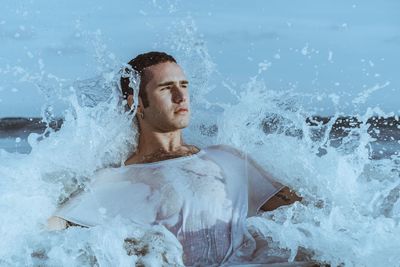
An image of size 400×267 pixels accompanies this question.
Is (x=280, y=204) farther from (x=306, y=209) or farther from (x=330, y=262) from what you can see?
(x=330, y=262)

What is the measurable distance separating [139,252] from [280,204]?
39.6 inches

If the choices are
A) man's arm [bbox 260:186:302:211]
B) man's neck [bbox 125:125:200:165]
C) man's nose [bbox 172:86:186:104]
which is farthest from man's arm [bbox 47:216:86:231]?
man's arm [bbox 260:186:302:211]

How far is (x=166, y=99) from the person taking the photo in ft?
14.7

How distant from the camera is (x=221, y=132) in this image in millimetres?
4926

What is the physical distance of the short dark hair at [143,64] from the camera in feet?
15.0

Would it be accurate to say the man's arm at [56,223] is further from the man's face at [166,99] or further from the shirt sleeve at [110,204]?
the man's face at [166,99]

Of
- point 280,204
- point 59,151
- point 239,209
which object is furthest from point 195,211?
point 59,151

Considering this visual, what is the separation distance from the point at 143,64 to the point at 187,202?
90cm


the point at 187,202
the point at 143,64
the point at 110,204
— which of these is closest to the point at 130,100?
the point at 143,64

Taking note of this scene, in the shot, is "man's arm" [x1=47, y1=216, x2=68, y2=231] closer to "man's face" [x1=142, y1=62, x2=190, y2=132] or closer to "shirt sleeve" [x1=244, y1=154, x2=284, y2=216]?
"man's face" [x1=142, y1=62, x2=190, y2=132]

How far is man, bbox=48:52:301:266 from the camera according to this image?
4.20m

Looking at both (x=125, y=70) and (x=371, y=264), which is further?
(x=125, y=70)

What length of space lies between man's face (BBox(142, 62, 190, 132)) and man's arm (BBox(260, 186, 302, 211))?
673 millimetres

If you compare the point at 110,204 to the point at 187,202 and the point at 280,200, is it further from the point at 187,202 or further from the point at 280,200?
the point at 280,200
